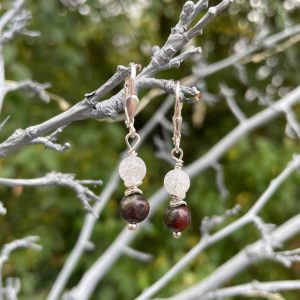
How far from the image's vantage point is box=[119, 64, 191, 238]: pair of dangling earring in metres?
0.63

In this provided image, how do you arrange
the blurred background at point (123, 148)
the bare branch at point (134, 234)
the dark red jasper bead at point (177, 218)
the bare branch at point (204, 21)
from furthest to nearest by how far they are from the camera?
the blurred background at point (123, 148) → the bare branch at point (134, 234) → the dark red jasper bead at point (177, 218) → the bare branch at point (204, 21)

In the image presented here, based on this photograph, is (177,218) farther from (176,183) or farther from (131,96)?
(131,96)

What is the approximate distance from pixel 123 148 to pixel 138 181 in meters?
1.92

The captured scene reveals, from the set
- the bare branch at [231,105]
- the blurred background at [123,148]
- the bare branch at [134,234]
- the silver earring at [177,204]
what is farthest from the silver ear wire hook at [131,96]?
the blurred background at [123,148]

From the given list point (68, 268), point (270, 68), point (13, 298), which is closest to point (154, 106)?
point (270, 68)

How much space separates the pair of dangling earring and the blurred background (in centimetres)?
143

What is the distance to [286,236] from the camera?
58.0 inches

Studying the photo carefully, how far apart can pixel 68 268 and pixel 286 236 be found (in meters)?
0.63

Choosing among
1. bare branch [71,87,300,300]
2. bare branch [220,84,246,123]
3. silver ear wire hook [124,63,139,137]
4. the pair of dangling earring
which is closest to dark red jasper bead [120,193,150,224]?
the pair of dangling earring

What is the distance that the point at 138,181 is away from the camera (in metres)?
0.70

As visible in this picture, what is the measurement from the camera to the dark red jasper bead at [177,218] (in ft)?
2.35

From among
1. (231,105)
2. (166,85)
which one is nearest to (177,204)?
(166,85)

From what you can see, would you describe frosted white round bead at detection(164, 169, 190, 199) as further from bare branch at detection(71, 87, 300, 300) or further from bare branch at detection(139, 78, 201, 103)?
bare branch at detection(71, 87, 300, 300)

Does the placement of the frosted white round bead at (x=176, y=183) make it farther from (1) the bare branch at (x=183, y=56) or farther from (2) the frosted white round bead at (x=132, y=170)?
(1) the bare branch at (x=183, y=56)
